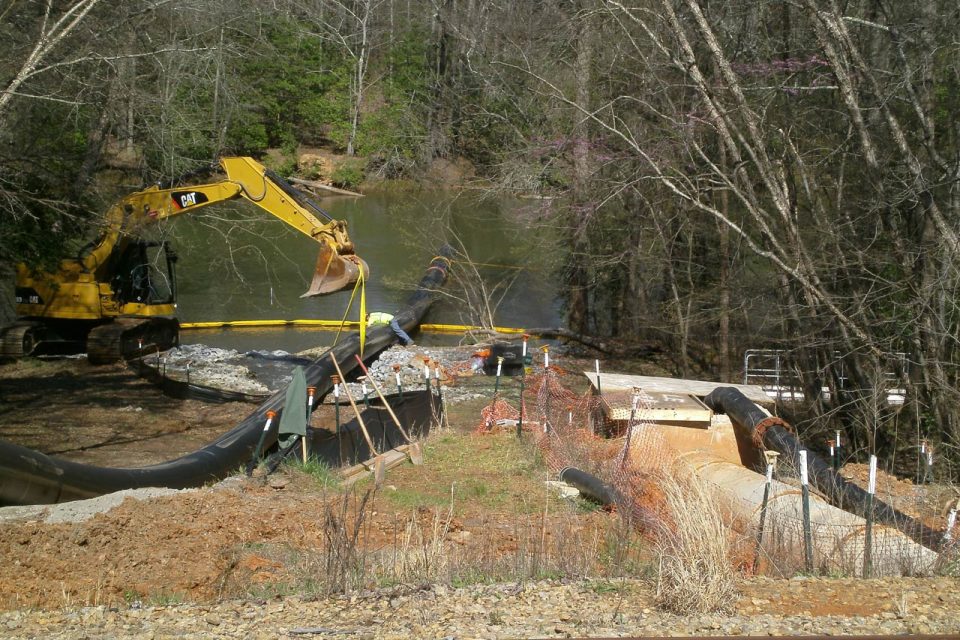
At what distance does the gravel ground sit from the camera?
19.0ft

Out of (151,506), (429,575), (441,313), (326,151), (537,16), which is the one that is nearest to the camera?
(429,575)

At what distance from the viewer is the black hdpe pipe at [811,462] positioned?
8.34m

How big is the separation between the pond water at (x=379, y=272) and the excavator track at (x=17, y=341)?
356cm

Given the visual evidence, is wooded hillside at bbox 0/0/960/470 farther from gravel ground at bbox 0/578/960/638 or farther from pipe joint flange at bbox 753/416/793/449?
gravel ground at bbox 0/578/960/638

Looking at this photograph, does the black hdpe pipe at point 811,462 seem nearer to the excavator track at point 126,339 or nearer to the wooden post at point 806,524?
the wooden post at point 806,524

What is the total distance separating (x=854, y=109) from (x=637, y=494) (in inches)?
246

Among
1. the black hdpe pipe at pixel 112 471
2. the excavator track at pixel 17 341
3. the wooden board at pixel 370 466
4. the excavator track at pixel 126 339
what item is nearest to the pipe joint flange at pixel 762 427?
the wooden board at pixel 370 466

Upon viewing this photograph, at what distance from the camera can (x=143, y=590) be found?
7258 mm

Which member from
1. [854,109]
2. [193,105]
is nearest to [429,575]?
[854,109]

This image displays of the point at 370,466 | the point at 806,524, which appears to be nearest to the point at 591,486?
the point at 806,524

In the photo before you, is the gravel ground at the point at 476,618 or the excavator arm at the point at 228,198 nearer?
the gravel ground at the point at 476,618

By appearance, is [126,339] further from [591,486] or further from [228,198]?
[591,486]

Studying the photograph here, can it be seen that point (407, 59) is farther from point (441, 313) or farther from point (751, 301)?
point (751, 301)

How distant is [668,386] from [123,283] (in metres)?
12.8
